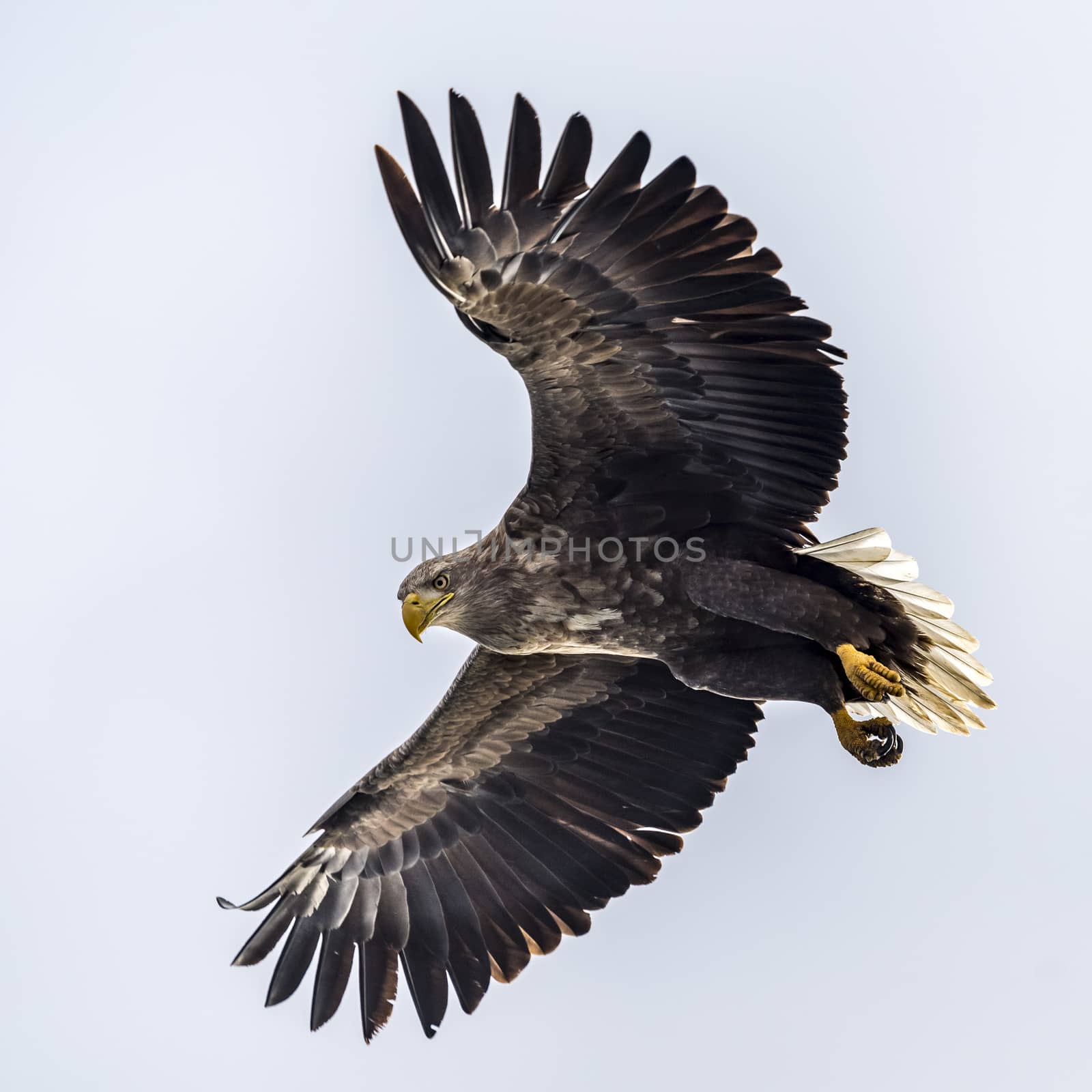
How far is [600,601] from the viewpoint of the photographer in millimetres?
6781

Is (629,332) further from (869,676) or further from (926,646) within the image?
(926,646)

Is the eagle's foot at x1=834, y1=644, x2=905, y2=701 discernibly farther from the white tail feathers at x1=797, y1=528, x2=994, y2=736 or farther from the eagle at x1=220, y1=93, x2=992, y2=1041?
the white tail feathers at x1=797, y1=528, x2=994, y2=736

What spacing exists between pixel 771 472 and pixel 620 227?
1.33 m

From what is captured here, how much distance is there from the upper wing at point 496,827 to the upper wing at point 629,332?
1201mm

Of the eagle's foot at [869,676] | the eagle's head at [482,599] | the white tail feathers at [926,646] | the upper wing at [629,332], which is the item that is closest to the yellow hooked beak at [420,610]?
the eagle's head at [482,599]

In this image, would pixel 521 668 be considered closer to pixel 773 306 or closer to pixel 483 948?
pixel 483 948

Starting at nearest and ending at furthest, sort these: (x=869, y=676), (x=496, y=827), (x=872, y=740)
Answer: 1. (x=869, y=676)
2. (x=872, y=740)
3. (x=496, y=827)

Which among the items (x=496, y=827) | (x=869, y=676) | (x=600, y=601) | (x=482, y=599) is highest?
(x=869, y=676)

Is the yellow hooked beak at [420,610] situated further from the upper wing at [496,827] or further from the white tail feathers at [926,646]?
the white tail feathers at [926,646]

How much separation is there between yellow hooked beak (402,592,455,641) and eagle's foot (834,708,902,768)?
1.88 m

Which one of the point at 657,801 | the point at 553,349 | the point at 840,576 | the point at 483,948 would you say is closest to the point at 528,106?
the point at 553,349

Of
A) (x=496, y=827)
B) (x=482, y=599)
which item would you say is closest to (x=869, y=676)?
(x=482, y=599)

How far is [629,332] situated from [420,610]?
1.69 metres

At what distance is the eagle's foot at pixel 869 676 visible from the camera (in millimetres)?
6453
